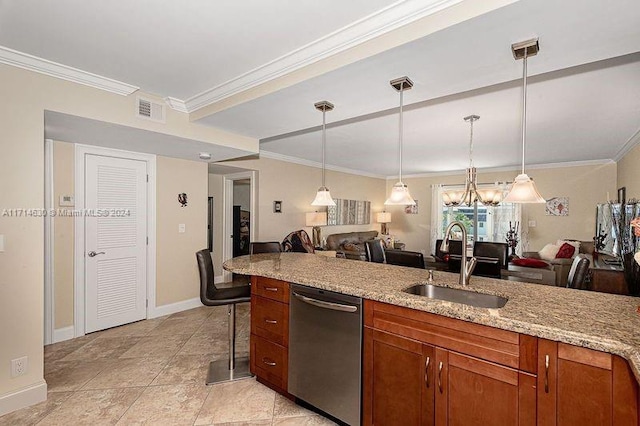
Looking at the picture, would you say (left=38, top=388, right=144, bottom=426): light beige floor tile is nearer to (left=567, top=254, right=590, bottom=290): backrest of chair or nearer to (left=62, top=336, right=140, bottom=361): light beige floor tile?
(left=62, top=336, right=140, bottom=361): light beige floor tile

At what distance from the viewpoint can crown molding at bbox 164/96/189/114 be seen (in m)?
3.02

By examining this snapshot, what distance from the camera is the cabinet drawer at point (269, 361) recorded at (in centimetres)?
231

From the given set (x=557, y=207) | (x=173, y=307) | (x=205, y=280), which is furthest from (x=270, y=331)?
(x=557, y=207)

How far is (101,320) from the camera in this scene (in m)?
3.62

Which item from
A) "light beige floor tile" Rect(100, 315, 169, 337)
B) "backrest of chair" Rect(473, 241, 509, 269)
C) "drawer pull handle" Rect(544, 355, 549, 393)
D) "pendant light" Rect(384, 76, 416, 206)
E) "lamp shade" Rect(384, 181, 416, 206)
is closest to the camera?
"drawer pull handle" Rect(544, 355, 549, 393)

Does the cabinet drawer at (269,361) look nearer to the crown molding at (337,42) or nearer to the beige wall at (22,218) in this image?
the beige wall at (22,218)

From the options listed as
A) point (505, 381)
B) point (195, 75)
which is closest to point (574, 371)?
point (505, 381)

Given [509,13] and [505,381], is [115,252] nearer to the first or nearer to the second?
[505,381]

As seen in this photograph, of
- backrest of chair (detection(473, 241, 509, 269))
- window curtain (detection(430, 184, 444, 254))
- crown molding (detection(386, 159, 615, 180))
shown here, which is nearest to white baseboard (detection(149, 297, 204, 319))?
backrest of chair (detection(473, 241, 509, 269))

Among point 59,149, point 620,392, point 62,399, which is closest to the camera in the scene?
point 620,392

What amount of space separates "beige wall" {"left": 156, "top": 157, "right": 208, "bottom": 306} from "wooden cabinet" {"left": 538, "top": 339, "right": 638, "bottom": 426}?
4.14m

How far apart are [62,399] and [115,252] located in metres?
1.77

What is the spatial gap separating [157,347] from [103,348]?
1.74ft

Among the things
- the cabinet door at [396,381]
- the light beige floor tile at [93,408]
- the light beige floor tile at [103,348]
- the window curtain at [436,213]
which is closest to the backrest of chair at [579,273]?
the cabinet door at [396,381]
